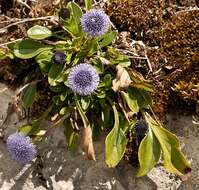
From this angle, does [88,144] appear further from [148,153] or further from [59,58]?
[59,58]

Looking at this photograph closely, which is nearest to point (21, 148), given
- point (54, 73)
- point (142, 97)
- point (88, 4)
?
point (54, 73)

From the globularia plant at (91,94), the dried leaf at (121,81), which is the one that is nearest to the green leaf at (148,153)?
the globularia plant at (91,94)

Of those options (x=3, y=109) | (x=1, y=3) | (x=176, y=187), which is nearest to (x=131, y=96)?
(x=176, y=187)

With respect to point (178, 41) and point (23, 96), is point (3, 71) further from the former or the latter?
point (178, 41)

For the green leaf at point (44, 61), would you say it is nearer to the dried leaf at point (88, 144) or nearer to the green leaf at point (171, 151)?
the dried leaf at point (88, 144)

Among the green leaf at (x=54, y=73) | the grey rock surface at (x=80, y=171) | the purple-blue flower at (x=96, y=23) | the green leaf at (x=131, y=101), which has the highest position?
the purple-blue flower at (x=96, y=23)

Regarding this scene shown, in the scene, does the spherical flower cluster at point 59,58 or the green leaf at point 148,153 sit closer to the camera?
the green leaf at point 148,153
